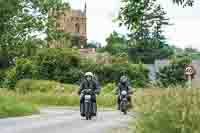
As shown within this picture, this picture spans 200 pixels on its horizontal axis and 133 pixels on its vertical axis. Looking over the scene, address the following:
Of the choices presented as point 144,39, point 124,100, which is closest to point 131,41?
point 144,39

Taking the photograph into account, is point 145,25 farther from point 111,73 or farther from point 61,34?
point 111,73

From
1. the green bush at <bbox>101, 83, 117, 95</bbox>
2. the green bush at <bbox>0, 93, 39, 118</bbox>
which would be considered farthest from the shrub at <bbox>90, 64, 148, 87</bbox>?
the green bush at <bbox>0, 93, 39, 118</bbox>

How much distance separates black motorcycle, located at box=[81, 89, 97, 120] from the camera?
79.5ft

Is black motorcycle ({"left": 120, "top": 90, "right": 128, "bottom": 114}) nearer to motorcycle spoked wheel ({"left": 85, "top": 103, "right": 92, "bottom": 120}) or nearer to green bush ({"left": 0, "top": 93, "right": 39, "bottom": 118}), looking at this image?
green bush ({"left": 0, "top": 93, "right": 39, "bottom": 118})

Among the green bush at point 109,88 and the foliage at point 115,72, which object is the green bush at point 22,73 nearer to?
the foliage at point 115,72

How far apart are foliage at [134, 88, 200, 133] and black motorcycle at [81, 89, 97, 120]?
38.0 ft

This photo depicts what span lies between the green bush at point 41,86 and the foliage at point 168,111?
139ft

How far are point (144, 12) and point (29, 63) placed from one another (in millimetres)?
52239

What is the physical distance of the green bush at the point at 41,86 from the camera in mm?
56094

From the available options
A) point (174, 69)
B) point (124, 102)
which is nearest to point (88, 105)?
point (124, 102)

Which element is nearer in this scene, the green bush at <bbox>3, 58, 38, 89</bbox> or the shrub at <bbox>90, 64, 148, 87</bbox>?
the green bush at <bbox>3, 58, 38, 89</bbox>

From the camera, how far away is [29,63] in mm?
63781

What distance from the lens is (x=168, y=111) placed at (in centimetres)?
1125

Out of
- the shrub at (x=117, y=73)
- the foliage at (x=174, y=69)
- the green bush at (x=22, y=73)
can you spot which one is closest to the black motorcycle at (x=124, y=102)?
the green bush at (x=22, y=73)
